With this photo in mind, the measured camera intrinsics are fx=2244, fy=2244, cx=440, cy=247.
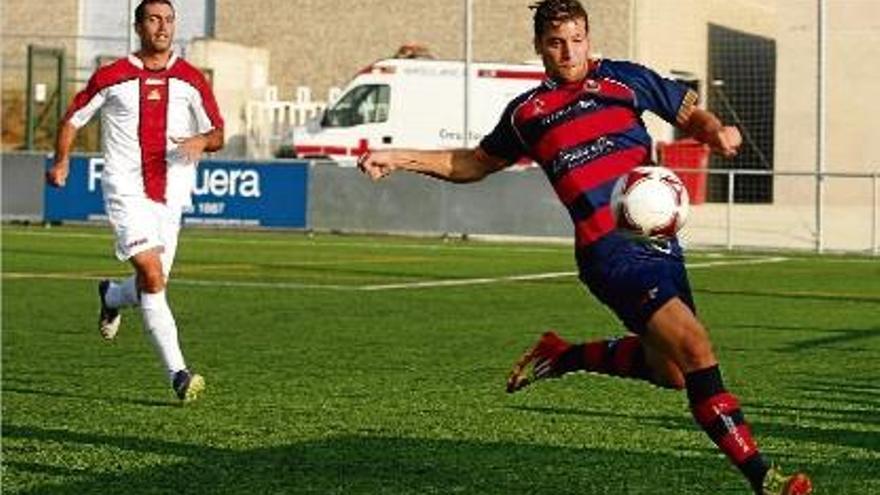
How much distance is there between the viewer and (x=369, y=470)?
941cm

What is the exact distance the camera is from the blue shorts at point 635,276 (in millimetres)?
8656

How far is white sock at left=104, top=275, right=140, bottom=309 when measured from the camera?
13.3m

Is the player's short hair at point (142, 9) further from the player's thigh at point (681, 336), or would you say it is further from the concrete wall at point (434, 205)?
the concrete wall at point (434, 205)

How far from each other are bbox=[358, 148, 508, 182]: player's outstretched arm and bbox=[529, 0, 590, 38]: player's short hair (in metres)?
0.87

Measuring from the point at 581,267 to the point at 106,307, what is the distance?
17.7 feet

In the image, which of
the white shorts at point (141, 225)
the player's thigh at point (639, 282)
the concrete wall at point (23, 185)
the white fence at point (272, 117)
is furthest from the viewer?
the white fence at point (272, 117)

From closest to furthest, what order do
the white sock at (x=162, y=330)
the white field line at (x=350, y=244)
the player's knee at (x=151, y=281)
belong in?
the white sock at (x=162, y=330) → the player's knee at (x=151, y=281) → the white field line at (x=350, y=244)

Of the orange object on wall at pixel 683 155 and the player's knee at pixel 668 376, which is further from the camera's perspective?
the orange object on wall at pixel 683 155

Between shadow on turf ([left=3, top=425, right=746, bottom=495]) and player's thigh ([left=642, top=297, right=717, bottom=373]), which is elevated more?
player's thigh ([left=642, top=297, right=717, bottom=373])

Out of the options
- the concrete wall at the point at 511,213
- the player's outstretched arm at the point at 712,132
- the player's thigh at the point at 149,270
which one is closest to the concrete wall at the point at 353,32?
the concrete wall at the point at 511,213

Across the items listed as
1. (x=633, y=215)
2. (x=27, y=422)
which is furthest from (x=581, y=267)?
(x=27, y=422)

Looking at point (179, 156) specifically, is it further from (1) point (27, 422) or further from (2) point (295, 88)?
(2) point (295, 88)

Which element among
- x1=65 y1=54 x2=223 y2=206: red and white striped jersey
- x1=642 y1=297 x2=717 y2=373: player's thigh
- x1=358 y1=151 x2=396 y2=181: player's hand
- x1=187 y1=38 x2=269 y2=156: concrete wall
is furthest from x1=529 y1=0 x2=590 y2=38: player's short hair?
x1=187 y1=38 x2=269 y2=156: concrete wall

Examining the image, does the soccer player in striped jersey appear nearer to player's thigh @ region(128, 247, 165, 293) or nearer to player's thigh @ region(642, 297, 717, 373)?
player's thigh @ region(642, 297, 717, 373)
